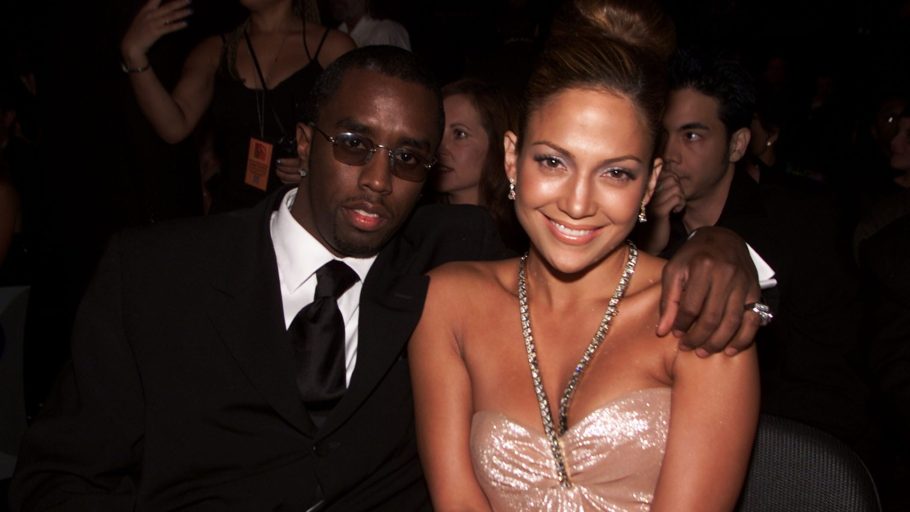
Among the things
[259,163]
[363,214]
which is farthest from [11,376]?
[363,214]

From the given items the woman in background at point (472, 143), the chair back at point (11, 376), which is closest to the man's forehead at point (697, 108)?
Answer: the woman in background at point (472, 143)

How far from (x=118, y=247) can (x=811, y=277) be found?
7.12ft

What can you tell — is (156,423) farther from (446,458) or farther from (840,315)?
(840,315)

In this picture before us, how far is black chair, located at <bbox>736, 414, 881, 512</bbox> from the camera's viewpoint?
1.88 metres

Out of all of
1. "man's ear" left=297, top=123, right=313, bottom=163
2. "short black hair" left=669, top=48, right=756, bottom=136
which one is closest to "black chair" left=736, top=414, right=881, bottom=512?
"man's ear" left=297, top=123, right=313, bottom=163

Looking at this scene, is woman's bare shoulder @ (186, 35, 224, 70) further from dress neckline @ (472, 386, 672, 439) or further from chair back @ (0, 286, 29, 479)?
dress neckline @ (472, 386, 672, 439)

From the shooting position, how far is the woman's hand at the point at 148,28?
3676 mm

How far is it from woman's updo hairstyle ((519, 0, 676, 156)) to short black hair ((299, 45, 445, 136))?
424 millimetres

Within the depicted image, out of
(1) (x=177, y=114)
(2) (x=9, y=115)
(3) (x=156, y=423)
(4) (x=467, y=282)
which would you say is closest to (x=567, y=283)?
(4) (x=467, y=282)

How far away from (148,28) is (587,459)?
2.67 m

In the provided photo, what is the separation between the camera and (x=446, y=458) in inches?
82.5

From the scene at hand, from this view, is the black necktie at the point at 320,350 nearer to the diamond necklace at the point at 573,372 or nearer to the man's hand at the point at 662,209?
the diamond necklace at the point at 573,372

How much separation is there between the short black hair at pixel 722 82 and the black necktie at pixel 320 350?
164cm

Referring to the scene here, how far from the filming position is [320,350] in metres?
2.16
